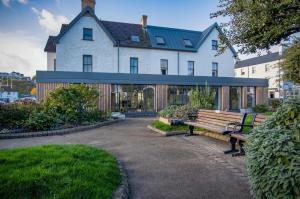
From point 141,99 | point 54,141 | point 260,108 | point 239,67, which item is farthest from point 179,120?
point 239,67

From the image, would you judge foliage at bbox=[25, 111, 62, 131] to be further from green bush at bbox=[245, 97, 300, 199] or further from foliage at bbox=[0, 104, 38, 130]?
green bush at bbox=[245, 97, 300, 199]

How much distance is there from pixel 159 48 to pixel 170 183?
2316 cm

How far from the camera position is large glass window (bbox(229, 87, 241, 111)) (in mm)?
26078

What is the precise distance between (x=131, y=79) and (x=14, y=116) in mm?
11531

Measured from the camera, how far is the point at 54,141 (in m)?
8.88

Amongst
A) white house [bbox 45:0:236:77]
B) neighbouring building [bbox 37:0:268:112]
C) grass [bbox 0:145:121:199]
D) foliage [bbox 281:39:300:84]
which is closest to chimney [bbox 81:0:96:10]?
white house [bbox 45:0:236:77]

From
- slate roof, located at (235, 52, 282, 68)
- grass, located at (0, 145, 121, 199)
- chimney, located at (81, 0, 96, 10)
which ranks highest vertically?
chimney, located at (81, 0, 96, 10)

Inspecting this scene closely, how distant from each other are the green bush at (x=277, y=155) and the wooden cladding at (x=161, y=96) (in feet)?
59.9

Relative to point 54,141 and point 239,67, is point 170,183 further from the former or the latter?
point 239,67

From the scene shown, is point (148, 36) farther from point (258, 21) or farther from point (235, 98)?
point (258, 21)

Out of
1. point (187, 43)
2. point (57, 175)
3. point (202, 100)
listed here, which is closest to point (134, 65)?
point (187, 43)

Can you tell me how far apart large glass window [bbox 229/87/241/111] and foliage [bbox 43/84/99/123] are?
688 inches

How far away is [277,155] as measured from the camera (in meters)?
3.29

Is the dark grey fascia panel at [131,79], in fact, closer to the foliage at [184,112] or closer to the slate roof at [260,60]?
the foliage at [184,112]
